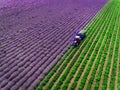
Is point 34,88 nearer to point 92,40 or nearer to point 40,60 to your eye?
point 40,60

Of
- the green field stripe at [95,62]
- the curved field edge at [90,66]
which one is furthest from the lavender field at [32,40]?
the green field stripe at [95,62]

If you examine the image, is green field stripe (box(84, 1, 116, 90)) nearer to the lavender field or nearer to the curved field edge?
the curved field edge

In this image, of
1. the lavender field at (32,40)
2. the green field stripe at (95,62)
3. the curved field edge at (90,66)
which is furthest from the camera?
the lavender field at (32,40)

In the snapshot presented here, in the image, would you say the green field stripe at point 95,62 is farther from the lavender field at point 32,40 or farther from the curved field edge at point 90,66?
the lavender field at point 32,40

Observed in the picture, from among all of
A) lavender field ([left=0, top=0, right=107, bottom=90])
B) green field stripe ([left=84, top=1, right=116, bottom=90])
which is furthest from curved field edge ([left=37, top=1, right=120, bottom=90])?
lavender field ([left=0, top=0, right=107, bottom=90])

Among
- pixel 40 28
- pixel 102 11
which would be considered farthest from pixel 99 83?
pixel 102 11
